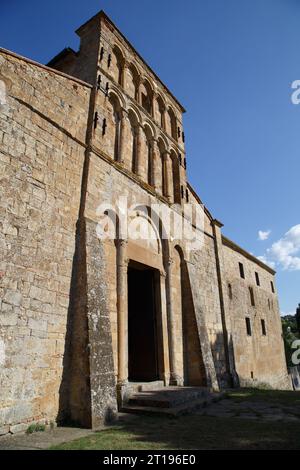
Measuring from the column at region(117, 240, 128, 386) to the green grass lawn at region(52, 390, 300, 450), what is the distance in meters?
1.25

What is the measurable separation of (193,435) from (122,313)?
3235 mm

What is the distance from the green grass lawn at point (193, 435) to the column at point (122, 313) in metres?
1.25

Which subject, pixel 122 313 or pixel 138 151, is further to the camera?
pixel 138 151

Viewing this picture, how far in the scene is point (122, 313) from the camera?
7.30 meters

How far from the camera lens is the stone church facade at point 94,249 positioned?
5500 mm

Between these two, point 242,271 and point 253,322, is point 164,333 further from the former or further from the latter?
point 253,322

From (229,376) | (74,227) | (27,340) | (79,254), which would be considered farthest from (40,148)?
(229,376)

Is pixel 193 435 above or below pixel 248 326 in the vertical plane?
below

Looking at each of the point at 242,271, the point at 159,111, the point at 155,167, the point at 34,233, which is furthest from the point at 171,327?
the point at 242,271

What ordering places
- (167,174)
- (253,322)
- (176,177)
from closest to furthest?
(167,174)
(176,177)
(253,322)

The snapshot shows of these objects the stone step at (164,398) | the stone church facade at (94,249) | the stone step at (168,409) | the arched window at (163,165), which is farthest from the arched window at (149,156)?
the stone step at (168,409)

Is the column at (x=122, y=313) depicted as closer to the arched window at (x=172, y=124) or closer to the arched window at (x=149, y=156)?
the arched window at (x=149, y=156)

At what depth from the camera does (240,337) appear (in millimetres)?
15617

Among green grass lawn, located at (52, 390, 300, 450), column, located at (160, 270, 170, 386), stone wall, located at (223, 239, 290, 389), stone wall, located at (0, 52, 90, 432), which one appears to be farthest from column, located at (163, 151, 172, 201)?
green grass lawn, located at (52, 390, 300, 450)
